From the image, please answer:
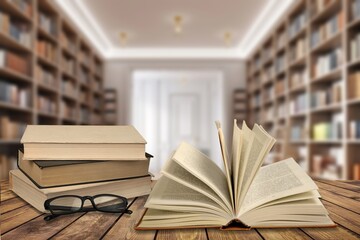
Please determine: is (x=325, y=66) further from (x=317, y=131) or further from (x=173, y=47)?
(x=173, y=47)

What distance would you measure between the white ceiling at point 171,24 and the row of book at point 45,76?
92 centimetres

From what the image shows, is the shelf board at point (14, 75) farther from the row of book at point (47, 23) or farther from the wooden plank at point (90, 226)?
the wooden plank at point (90, 226)

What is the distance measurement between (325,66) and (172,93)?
575 cm

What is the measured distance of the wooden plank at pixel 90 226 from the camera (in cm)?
53

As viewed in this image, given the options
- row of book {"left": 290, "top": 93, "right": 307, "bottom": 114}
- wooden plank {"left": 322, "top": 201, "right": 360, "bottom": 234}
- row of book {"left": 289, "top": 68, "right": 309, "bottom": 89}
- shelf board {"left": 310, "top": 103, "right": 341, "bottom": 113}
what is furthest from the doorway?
wooden plank {"left": 322, "top": 201, "right": 360, "bottom": 234}

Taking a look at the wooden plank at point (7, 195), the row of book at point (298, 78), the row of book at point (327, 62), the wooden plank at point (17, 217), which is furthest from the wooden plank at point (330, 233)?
the row of book at point (298, 78)

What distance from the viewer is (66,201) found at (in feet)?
2.21

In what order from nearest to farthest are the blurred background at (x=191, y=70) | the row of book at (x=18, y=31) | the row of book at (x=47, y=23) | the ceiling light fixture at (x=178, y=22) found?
1. the row of book at (x=18, y=31)
2. the blurred background at (x=191, y=70)
3. the row of book at (x=47, y=23)
4. the ceiling light fixture at (x=178, y=22)

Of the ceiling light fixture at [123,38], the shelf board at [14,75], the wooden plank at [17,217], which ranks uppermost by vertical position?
the ceiling light fixture at [123,38]

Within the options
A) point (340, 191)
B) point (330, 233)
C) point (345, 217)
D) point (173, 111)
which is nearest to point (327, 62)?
point (340, 191)

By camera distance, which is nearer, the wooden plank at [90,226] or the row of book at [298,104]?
the wooden plank at [90,226]

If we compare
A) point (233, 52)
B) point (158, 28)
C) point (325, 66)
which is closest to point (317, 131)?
point (325, 66)

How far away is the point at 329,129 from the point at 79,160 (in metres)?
3.66

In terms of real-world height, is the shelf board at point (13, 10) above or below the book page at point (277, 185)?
above
